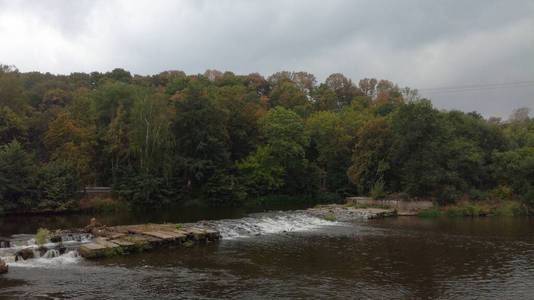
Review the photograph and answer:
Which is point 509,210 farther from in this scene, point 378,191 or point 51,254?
point 51,254

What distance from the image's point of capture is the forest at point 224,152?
59344mm

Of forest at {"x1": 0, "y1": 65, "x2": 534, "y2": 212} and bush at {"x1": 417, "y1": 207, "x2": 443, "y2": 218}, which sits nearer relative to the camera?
bush at {"x1": 417, "y1": 207, "x2": 443, "y2": 218}

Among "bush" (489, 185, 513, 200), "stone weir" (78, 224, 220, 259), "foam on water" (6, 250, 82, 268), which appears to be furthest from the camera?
Result: "bush" (489, 185, 513, 200)

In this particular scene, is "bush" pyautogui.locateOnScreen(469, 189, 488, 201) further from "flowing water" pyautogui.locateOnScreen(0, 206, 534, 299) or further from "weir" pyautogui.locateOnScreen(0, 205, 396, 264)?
"weir" pyautogui.locateOnScreen(0, 205, 396, 264)

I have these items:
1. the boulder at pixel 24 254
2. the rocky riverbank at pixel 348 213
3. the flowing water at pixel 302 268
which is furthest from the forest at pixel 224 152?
the boulder at pixel 24 254

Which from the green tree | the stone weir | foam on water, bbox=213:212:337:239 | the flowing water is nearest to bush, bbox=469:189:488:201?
the flowing water

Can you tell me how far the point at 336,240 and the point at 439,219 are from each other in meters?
21.4

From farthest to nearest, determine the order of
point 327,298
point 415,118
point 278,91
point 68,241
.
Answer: point 278,91 < point 415,118 < point 68,241 < point 327,298

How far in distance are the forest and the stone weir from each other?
22.7 m

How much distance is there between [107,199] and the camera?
199 ft

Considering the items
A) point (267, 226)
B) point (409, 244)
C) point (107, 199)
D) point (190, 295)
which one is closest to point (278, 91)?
point (107, 199)

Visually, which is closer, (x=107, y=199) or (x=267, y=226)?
(x=267, y=226)

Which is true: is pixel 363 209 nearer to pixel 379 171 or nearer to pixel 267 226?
pixel 379 171

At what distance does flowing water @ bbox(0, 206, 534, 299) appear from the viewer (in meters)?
22.0
